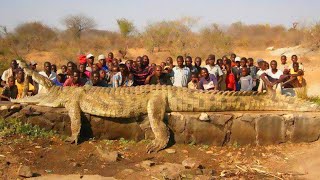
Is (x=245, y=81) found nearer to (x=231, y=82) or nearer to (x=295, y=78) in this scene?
(x=231, y=82)

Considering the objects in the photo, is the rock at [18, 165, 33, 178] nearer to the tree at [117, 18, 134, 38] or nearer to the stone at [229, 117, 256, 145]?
the stone at [229, 117, 256, 145]

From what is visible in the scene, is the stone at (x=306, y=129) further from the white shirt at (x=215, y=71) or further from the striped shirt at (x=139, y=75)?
the striped shirt at (x=139, y=75)

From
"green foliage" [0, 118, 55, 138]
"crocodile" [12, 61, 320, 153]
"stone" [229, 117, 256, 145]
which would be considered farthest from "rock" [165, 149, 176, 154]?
"green foliage" [0, 118, 55, 138]

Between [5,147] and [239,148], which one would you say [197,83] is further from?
[5,147]

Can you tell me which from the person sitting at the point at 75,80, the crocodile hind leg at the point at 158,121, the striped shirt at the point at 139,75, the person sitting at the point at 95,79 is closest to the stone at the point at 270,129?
the crocodile hind leg at the point at 158,121

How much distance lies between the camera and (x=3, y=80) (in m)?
8.80

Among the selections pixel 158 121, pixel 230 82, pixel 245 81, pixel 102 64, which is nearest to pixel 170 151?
pixel 158 121

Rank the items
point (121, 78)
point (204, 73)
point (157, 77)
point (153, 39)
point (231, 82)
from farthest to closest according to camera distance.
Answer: point (153, 39) → point (231, 82) → point (157, 77) → point (121, 78) → point (204, 73)

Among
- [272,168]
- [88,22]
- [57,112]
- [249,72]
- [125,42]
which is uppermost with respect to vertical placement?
[88,22]

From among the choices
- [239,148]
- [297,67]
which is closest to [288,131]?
[239,148]

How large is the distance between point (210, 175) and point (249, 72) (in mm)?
3981

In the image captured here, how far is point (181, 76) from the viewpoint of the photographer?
8.20 m

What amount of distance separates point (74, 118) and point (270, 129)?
3.30m

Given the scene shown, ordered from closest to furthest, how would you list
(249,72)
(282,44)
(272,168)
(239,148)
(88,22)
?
(272,168)
(239,148)
(249,72)
(282,44)
(88,22)
